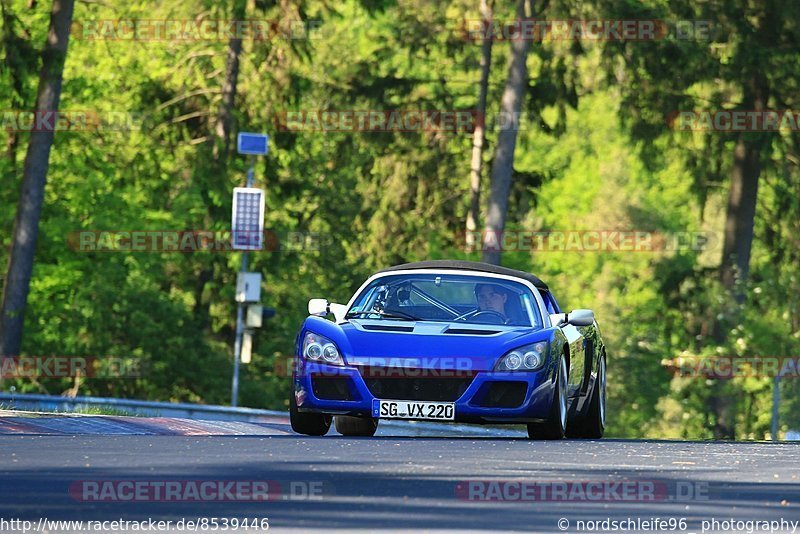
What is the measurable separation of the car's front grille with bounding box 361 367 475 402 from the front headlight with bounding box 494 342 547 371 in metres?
0.28

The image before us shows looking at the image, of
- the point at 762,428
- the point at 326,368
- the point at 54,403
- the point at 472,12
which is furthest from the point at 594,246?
the point at 326,368

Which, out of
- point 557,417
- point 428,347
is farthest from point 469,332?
point 557,417

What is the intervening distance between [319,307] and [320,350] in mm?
936

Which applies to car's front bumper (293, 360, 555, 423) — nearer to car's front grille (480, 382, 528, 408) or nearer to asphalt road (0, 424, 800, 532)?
car's front grille (480, 382, 528, 408)

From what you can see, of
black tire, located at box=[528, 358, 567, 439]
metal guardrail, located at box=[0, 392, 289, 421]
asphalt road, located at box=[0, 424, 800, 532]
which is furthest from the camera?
metal guardrail, located at box=[0, 392, 289, 421]

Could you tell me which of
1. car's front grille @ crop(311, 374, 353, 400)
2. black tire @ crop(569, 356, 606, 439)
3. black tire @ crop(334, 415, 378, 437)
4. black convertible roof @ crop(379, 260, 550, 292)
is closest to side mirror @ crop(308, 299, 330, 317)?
black convertible roof @ crop(379, 260, 550, 292)

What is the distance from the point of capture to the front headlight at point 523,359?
53.3 feet

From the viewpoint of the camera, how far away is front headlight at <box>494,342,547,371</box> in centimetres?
1625

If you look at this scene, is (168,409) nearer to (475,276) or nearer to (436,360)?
(475,276)

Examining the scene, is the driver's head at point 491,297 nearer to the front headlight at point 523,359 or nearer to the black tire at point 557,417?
the black tire at point 557,417

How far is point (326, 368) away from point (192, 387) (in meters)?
31.7

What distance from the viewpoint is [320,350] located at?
1648 centimetres

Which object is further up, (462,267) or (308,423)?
(462,267)

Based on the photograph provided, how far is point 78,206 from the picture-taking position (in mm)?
47656
